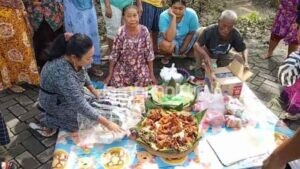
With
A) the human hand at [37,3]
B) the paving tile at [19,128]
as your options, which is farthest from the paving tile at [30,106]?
the human hand at [37,3]

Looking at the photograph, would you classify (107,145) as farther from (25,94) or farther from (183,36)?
(183,36)

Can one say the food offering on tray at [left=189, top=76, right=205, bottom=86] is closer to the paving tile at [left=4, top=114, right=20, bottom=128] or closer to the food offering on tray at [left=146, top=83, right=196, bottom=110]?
the food offering on tray at [left=146, top=83, right=196, bottom=110]

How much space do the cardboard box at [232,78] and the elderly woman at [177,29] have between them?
1.05m

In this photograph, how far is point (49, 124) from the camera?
142 inches

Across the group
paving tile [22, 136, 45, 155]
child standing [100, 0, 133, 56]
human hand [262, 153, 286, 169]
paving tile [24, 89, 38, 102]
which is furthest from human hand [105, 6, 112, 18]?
human hand [262, 153, 286, 169]

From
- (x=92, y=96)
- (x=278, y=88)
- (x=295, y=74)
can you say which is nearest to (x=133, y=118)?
(x=92, y=96)

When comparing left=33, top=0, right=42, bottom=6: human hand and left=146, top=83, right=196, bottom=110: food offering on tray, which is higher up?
left=33, top=0, right=42, bottom=6: human hand

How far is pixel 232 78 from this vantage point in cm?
372

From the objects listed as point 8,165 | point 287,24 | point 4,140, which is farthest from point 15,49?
point 287,24

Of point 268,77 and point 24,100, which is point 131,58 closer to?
point 24,100

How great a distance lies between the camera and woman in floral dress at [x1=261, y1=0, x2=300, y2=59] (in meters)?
4.75

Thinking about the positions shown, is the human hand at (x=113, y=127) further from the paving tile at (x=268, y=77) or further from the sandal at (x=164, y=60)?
the paving tile at (x=268, y=77)

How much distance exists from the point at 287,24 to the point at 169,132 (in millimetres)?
2837

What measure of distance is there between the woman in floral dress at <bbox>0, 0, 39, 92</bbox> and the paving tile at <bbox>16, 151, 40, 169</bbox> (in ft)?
3.85
